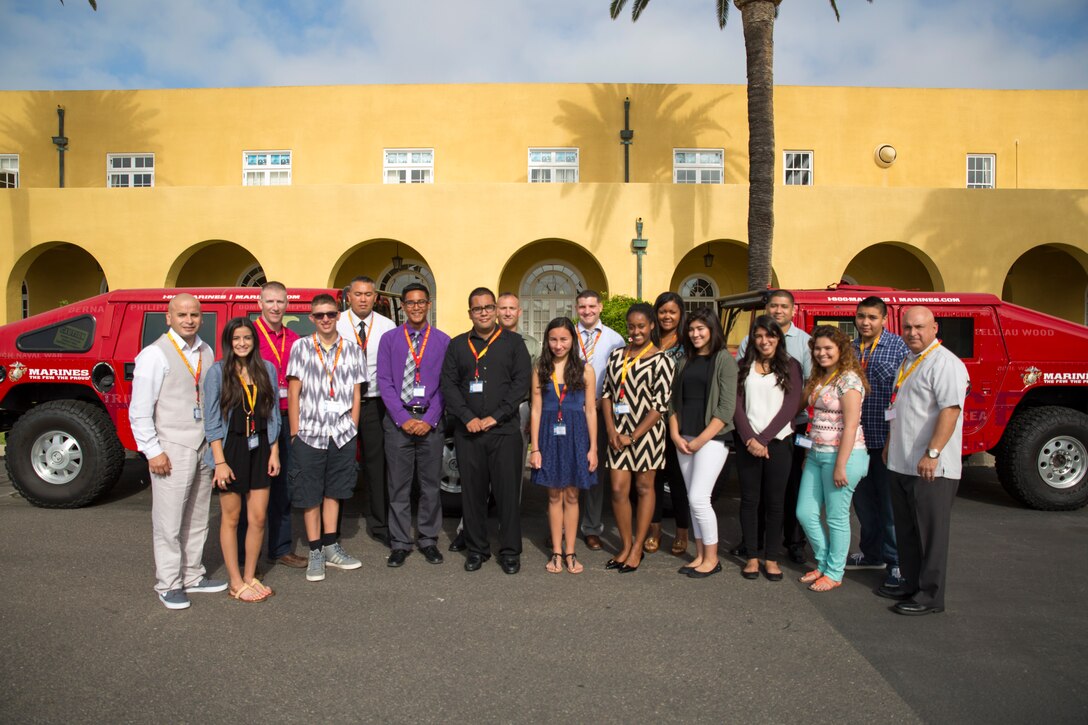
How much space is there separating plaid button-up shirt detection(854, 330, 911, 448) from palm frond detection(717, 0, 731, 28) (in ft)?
43.7

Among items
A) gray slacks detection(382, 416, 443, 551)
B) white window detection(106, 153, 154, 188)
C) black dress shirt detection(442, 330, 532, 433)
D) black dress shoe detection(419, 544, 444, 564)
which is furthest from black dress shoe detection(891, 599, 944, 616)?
white window detection(106, 153, 154, 188)

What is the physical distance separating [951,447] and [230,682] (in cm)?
412

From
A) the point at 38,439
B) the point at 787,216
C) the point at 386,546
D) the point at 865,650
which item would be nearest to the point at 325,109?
the point at 787,216

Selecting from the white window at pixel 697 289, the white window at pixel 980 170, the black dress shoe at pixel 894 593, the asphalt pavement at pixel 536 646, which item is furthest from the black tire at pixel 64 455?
the white window at pixel 980 170

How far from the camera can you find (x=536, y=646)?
150 inches

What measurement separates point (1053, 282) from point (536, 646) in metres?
18.3

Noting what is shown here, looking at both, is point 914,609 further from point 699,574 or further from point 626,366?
A: point 626,366

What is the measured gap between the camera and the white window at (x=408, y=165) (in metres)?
17.4

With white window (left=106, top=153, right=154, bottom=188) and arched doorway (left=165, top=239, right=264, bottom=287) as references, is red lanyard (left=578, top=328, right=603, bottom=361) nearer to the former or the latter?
arched doorway (left=165, top=239, right=264, bottom=287)

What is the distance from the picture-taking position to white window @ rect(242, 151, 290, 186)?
17.6 m

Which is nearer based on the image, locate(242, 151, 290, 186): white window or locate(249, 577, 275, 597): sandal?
locate(249, 577, 275, 597): sandal

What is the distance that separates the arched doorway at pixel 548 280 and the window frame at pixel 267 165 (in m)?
5.91

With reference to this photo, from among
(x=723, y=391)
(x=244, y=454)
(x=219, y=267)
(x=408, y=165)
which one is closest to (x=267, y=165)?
(x=219, y=267)

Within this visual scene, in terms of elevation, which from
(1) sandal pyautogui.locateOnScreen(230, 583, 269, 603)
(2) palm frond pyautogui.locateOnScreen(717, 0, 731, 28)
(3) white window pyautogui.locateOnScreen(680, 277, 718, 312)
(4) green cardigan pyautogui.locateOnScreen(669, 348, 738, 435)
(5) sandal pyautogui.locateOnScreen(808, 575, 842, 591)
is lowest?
(5) sandal pyautogui.locateOnScreen(808, 575, 842, 591)
